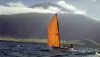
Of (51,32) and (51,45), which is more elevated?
(51,32)

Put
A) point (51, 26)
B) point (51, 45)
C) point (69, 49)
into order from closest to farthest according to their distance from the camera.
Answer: point (51, 26) < point (51, 45) < point (69, 49)

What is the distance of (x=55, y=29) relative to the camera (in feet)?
270

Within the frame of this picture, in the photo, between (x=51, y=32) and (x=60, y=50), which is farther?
(x=60, y=50)

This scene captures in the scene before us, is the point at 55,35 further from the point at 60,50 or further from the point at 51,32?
the point at 60,50

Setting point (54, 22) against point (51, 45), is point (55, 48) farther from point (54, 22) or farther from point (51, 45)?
point (54, 22)

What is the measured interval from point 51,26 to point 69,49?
22.1 m

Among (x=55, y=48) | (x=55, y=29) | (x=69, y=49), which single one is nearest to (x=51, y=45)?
(x=55, y=48)

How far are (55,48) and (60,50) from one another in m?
2.59

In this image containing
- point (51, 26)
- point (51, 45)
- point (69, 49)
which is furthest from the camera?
point (69, 49)

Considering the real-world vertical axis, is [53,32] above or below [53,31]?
below

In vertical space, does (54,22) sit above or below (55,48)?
above

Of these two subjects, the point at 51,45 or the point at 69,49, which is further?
the point at 69,49

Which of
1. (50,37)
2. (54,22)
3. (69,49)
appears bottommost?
(69,49)

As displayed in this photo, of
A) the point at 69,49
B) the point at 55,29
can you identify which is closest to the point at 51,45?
the point at 55,29
